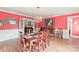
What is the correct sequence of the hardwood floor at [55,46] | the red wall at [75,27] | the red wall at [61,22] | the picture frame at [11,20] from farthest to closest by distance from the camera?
the red wall at [75,27] < the red wall at [61,22] < the picture frame at [11,20] < the hardwood floor at [55,46]

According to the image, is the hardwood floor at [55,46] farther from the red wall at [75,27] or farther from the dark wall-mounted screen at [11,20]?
the red wall at [75,27]

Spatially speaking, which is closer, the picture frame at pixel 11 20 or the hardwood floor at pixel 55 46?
the hardwood floor at pixel 55 46

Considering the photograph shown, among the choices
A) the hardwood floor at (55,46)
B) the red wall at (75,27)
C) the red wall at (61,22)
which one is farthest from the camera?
the red wall at (75,27)

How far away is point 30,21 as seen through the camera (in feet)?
11.4

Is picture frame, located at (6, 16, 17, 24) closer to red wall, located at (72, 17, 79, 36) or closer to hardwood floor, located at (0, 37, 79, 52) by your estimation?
hardwood floor, located at (0, 37, 79, 52)

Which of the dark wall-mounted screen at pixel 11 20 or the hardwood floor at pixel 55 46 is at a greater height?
the dark wall-mounted screen at pixel 11 20

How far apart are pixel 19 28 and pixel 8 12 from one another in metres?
1.04

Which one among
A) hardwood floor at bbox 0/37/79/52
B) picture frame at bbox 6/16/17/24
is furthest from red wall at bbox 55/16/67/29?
picture frame at bbox 6/16/17/24

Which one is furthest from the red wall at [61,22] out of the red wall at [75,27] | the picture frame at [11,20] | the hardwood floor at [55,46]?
the picture frame at [11,20]

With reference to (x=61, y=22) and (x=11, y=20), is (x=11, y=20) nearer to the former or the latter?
(x=11, y=20)

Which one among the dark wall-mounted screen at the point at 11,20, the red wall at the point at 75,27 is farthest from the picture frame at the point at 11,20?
the red wall at the point at 75,27

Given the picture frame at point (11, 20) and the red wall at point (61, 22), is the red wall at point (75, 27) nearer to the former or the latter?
the red wall at point (61, 22)
